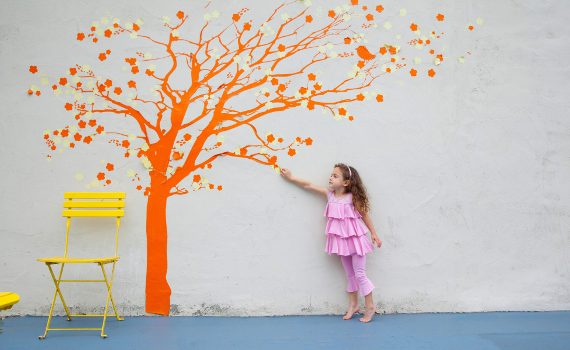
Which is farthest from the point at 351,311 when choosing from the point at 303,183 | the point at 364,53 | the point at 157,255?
the point at 364,53

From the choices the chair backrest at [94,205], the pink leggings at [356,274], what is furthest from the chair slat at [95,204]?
the pink leggings at [356,274]

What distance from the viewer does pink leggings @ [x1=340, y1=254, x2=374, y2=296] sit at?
378cm

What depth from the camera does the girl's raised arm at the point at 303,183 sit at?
394cm

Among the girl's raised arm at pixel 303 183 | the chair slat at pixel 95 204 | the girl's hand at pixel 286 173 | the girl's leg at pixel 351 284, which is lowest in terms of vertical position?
the girl's leg at pixel 351 284

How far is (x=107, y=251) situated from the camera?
3898 millimetres

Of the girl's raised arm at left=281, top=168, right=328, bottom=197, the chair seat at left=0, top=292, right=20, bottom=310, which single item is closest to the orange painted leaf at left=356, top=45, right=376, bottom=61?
the girl's raised arm at left=281, top=168, right=328, bottom=197

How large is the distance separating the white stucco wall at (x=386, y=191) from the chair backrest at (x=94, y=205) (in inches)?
5.1

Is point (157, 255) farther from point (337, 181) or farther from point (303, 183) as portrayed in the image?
point (337, 181)

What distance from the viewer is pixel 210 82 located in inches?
159

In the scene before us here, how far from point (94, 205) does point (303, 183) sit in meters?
1.59

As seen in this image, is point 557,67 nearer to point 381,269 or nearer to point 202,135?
point 381,269

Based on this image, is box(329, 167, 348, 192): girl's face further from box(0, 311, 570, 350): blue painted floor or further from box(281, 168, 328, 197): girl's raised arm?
box(0, 311, 570, 350): blue painted floor

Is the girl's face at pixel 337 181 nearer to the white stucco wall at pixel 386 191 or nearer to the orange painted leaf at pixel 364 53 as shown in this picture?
the white stucco wall at pixel 386 191

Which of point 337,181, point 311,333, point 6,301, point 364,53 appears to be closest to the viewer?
point 6,301
